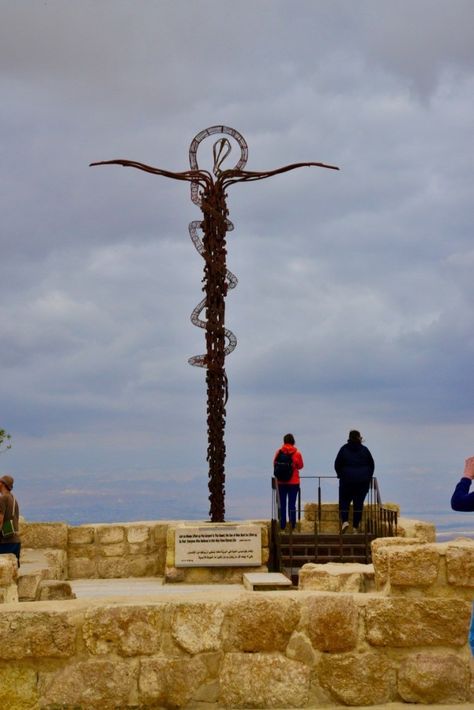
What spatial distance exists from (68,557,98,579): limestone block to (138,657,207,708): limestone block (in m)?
9.26

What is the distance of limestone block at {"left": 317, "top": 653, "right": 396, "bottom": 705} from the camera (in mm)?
5355

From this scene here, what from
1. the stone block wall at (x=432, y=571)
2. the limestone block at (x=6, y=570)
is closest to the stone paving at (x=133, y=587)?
the limestone block at (x=6, y=570)

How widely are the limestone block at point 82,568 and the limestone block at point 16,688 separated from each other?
360 inches

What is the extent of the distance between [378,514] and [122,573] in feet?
13.1

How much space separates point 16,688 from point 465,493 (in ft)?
8.93

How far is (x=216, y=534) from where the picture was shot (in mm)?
13602

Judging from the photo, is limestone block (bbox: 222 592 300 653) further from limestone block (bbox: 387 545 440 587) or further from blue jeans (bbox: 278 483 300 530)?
blue jeans (bbox: 278 483 300 530)

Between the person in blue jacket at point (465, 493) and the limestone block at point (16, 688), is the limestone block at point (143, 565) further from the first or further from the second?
the person in blue jacket at point (465, 493)

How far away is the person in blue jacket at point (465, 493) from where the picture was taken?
4711mm

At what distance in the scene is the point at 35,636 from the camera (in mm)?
5262

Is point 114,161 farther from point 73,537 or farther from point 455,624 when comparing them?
point 455,624

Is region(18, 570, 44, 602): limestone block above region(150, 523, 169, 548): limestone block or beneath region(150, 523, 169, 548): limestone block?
beneath

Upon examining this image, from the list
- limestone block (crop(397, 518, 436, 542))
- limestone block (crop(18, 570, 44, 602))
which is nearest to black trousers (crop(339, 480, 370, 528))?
limestone block (crop(397, 518, 436, 542))

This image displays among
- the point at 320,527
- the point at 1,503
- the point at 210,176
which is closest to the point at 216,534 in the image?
the point at 320,527
